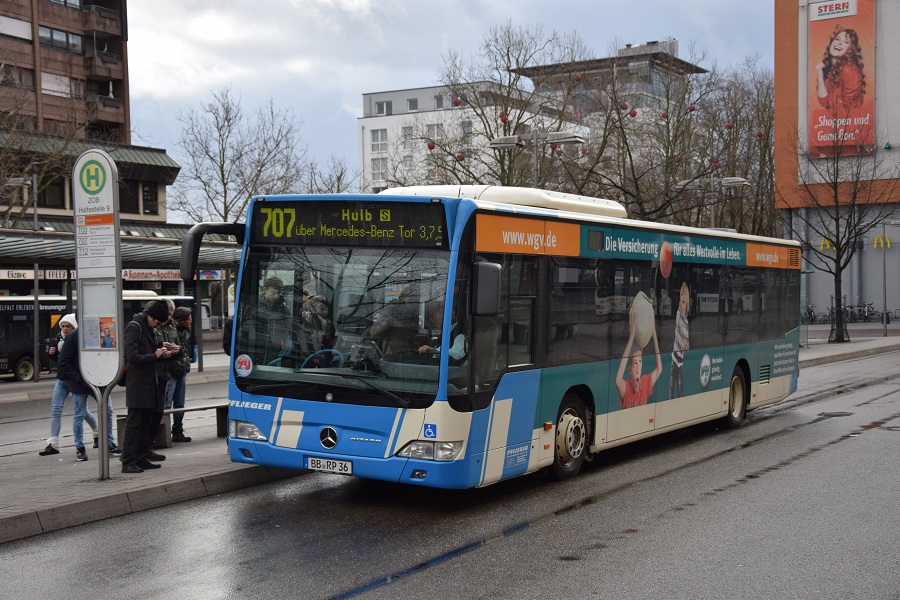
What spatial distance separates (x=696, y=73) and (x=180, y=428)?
1319 inches

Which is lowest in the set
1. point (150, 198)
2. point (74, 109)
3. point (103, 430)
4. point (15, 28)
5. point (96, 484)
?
point (96, 484)

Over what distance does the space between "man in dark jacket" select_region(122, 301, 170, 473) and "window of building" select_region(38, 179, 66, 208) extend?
4428 cm

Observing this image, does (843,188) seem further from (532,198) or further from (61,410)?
(61,410)

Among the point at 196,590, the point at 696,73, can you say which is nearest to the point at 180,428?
the point at 196,590

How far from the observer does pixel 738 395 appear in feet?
48.8

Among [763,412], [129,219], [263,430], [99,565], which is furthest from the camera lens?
[129,219]

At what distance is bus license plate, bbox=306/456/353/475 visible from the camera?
28.1 ft

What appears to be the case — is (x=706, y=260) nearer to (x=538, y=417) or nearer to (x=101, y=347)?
(x=538, y=417)

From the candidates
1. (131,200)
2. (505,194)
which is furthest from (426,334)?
(131,200)

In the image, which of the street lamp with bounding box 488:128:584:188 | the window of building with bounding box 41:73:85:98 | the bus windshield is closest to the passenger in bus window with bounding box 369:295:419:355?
the bus windshield

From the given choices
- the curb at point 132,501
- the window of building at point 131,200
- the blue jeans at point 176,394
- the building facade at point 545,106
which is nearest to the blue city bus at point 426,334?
the curb at point 132,501

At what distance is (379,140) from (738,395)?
102 m

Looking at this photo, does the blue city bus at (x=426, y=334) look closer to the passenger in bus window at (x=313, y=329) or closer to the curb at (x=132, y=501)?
the passenger in bus window at (x=313, y=329)

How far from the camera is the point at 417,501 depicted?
9.44 meters
